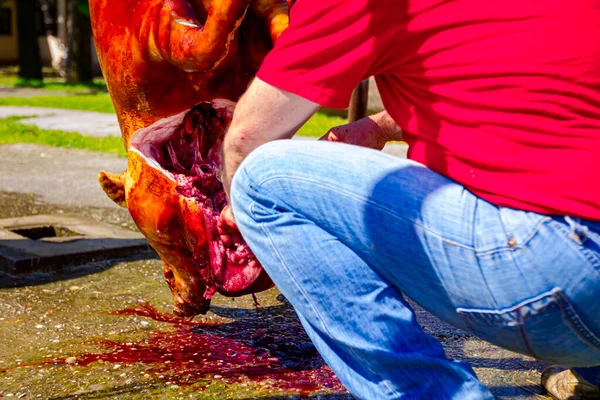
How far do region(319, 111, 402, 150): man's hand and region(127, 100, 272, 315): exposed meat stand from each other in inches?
19.1

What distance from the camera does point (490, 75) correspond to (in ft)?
5.76

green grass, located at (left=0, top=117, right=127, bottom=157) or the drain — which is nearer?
the drain

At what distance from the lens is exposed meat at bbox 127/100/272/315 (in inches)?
107

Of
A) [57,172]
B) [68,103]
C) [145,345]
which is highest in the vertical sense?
[145,345]

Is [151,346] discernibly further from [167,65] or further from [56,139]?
[56,139]

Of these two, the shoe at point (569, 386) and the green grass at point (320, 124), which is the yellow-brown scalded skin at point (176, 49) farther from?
the green grass at point (320, 124)

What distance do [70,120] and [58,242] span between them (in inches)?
278

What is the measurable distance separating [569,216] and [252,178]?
744 millimetres

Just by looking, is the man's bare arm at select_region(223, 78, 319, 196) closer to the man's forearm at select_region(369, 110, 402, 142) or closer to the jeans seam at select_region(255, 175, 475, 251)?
the jeans seam at select_region(255, 175, 475, 251)

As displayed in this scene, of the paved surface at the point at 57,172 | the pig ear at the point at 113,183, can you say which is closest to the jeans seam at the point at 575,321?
the pig ear at the point at 113,183

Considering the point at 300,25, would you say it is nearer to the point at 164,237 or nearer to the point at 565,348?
the point at 565,348

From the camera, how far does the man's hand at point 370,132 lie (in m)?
2.51

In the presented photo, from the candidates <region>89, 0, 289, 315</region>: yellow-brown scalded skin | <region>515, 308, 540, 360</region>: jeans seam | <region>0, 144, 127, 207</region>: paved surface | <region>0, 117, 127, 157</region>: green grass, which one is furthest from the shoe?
<region>0, 117, 127, 157</region>: green grass

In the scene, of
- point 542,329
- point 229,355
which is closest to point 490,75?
point 542,329
